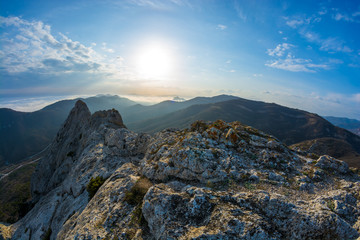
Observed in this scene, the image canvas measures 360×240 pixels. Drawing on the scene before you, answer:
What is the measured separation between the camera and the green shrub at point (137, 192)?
14.1 metres

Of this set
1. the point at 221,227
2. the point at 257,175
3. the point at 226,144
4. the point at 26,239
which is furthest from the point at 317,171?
the point at 26,239

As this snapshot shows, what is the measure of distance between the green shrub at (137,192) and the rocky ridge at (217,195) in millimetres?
→ 92

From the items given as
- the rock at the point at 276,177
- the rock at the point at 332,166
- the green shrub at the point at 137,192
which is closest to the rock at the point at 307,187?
the rock at the point at 276,177

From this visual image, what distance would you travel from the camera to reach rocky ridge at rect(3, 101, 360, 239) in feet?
31.1

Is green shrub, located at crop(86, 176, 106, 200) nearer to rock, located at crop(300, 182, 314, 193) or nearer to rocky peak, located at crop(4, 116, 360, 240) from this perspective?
rocky peak, located at crop(4, 116, 360, 240)

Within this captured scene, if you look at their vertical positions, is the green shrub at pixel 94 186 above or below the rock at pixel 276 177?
below

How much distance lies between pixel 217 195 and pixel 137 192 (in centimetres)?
765

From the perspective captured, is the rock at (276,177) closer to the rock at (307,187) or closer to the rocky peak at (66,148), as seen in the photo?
the rock at (307,187)

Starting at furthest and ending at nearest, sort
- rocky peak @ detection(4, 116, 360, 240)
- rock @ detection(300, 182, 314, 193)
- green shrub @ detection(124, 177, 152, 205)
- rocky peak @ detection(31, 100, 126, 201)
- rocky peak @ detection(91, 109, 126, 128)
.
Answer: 1. rocky peak @ detection(91, 109, 126, 128)
2. rocky peak @ detection(31, 100, 126, 201)
3. green shrub @ detection(124, 177, 152, 205)
4. rock @ detection(300, 182, 314, 193)
5. rocky peak @ detection(4, 116, 360, 240)

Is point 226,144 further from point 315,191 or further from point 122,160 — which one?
point 122,160

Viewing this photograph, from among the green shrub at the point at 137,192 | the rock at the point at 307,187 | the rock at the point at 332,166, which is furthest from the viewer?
the rock at the point at 332,166

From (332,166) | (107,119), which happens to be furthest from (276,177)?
(107,119)

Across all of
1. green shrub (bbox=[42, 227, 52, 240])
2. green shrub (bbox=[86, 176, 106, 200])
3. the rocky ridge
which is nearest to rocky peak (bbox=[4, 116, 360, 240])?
the rocky ridge

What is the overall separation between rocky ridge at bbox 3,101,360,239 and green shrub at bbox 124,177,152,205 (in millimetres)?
92
